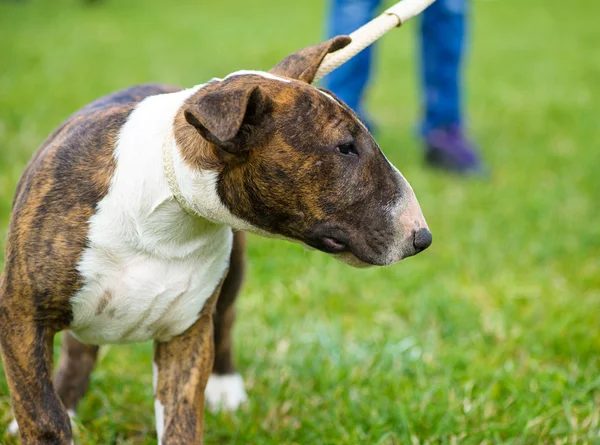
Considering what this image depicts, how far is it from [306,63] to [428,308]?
199 cm

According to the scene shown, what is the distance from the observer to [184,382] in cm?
270

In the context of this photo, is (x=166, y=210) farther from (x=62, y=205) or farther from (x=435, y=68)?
(x=435, y=68)

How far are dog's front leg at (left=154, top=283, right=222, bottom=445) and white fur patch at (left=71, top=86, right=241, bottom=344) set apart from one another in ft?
0.52

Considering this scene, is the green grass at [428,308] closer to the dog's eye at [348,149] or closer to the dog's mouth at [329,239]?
the dog's mouth at [329,239]

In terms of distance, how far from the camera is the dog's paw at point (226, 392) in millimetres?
3488

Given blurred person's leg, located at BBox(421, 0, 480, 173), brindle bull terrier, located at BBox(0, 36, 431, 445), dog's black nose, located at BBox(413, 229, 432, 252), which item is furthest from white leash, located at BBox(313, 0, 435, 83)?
blurred person's leg, located at BBox(421, 0, 480, 173)

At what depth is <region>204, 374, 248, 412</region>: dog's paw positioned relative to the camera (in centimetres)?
349

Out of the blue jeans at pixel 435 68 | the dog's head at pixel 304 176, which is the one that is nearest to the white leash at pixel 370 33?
the dog's head at pixel 304 176

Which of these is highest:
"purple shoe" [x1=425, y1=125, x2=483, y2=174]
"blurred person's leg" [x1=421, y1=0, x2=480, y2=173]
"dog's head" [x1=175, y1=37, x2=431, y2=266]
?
"dog's head" [x1=175, y1=37, x2=431, y2=266]

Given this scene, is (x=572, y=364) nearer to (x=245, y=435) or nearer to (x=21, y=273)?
(x=245, y=435)

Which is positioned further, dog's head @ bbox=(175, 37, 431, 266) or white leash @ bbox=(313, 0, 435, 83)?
white leash @ bbox=(313, 0, 435, 83)

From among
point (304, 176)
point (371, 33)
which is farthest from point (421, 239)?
point (371, 33)

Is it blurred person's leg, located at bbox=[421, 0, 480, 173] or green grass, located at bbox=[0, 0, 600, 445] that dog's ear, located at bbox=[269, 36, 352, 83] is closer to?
green grass, located at bbox=[0, 0, 600, 445]

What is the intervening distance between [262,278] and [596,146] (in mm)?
3914
